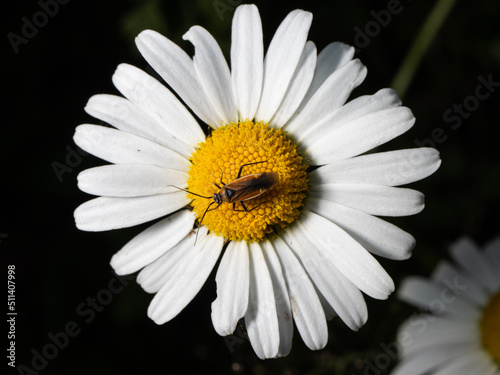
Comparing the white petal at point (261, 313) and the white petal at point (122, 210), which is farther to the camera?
the white petal at point (122, 210)

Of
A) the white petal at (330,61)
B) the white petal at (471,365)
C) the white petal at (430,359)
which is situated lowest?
the white petal at (471,365)

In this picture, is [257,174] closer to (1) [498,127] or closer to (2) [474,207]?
(2) [474,207]

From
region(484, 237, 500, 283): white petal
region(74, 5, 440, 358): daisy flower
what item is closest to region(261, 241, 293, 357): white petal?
region(74, 5, 440, 358): daisy flower

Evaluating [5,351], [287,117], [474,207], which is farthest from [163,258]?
[474,207]

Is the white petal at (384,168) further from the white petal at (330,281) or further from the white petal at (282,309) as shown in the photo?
the white petal at (282,309)

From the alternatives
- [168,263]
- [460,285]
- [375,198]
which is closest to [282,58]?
[375,198]

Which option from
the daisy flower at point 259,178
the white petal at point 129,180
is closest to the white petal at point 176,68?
the daisy flower at point 259,178
